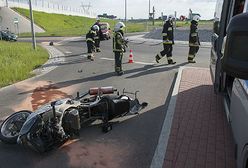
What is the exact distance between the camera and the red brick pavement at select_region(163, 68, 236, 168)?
16.9 ft

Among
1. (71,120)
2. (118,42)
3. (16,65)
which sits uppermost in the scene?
(118,42)

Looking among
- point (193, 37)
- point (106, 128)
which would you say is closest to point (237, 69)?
point (106, 128)

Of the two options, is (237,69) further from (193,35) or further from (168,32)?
(193,35)

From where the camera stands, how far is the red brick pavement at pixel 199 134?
16.9 ft

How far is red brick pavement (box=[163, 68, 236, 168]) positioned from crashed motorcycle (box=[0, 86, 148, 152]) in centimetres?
139

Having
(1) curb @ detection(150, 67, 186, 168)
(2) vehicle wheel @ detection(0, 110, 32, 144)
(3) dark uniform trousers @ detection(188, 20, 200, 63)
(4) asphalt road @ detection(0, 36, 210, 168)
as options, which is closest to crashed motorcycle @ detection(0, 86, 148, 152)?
(2) vehicle wheel @ detection(0, 110, 32, 144)

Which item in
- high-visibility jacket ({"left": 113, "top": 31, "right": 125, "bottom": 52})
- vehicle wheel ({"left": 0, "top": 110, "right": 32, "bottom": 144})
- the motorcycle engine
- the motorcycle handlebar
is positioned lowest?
vehicle wheel ({"left": 0, "top": 110, "right": 32, "bottom": 144})

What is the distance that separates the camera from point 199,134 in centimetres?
620

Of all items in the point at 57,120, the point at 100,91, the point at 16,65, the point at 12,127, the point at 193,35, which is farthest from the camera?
the point at 193,35

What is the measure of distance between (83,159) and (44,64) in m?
10.2

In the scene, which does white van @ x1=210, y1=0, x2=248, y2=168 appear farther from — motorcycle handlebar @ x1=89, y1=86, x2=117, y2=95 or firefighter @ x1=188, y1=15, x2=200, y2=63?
firefighter @ x1=188, y1=15, x2=200, y2=63

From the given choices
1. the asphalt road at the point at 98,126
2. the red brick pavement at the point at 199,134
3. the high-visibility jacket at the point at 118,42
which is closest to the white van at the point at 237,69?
the red brick pavement at the point at 199,134

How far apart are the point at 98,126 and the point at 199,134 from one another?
2158 millimetres

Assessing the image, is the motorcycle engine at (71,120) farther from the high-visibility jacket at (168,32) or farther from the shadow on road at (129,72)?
the high-visibility jacket at (168,32)
